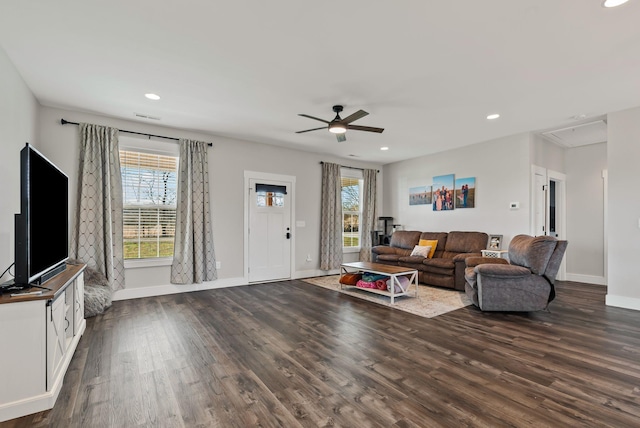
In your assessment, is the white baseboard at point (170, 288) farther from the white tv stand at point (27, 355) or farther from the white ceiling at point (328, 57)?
the white tv stand at point (27, 355)

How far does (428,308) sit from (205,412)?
3105 millimetres

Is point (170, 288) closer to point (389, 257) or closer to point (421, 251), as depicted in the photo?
point (389, 257)

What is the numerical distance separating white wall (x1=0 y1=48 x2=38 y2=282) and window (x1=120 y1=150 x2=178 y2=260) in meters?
1.47

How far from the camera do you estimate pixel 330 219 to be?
6.82 meters

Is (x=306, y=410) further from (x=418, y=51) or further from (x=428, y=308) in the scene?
(x=418, y=51)

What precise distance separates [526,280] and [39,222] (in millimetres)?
4977

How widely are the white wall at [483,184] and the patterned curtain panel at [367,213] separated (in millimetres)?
678

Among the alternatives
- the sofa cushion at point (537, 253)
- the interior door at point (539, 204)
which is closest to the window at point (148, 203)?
the sofa cushion at point (537, 253)

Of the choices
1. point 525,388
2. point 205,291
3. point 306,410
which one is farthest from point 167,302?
point 525,388

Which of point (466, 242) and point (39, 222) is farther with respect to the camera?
point (466, 242)

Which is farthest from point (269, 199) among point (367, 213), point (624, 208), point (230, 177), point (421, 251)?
point (624, 208)

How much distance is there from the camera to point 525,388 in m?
2.16

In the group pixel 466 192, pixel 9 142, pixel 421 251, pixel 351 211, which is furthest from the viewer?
pixel 351 211

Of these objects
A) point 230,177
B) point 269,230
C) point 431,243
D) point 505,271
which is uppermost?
point 230,177
